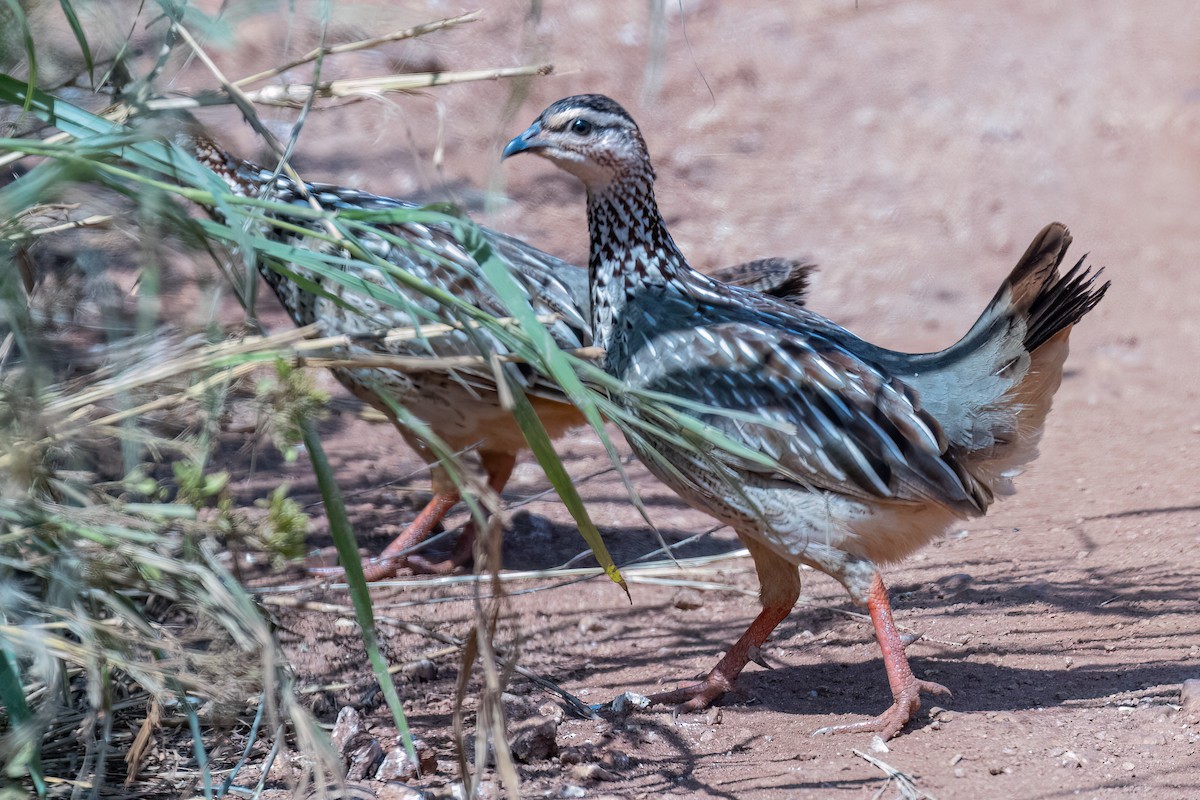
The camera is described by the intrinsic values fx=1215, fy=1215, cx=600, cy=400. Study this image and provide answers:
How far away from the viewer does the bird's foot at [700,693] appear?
3.61 m

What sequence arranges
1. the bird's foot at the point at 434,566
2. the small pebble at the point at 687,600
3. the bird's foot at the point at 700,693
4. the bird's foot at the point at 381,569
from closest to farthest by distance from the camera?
the bird's foot at the point at 700,693, the small pebble at the point at 687,600, the bird's foot at the point at 381,569, the bird's foot at the point at 434,566

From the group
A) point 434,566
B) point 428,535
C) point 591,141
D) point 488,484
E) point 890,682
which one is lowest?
point 890,682

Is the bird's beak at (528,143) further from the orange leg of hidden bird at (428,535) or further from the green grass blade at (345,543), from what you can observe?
the green grass blade at (345,543)

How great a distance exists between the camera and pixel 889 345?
21.3ft

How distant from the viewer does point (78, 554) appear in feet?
7.46

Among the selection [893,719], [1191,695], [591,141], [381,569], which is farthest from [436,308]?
[1191,695]

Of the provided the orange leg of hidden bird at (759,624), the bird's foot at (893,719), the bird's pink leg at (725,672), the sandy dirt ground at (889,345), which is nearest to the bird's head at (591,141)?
the sandy dirt ground at (889,345)

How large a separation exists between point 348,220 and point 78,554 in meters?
0.81

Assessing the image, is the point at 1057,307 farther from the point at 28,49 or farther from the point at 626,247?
the point at 28,49

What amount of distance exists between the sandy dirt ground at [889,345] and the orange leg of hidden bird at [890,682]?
0.07 meters

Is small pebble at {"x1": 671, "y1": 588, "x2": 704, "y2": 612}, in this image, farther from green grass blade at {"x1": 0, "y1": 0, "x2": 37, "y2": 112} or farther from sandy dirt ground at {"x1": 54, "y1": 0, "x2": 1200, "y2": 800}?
green grass blade at {"x1": 0, "y1": 0, "x2": 37, "y2": 112}

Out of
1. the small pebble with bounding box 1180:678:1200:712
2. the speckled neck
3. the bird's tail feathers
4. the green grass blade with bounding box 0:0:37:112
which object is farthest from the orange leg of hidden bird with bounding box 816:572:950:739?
the green grass blade with bounding box 0:0:37:112

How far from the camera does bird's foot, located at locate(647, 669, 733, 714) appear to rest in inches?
142

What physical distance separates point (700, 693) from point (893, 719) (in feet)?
1.95
